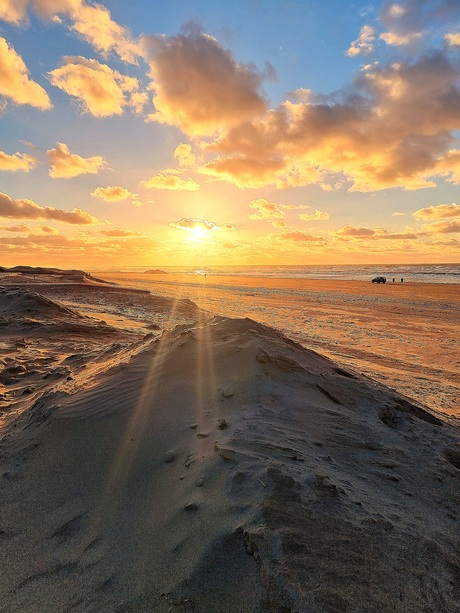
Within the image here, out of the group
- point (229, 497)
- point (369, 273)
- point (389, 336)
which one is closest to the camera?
point (229, 497)

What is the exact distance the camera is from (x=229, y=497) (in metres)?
2.41

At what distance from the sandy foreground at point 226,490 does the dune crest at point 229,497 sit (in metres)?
0.01

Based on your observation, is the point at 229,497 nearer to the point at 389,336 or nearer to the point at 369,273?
the point at 389,336

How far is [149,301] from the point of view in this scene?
19.5 metres

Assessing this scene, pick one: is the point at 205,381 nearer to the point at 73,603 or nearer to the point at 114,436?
the point at 114,436

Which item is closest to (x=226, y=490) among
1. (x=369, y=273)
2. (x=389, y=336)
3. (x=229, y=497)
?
(x=229, y=497)

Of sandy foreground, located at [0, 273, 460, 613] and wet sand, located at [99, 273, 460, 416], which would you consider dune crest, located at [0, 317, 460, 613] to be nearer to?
sandy foreground, located at [0, 273, 460, 613]

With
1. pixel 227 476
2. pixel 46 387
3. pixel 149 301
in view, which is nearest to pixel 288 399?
pixel 227 476

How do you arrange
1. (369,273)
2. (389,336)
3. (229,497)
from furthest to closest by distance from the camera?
(369,273), (389,336), (229,497)

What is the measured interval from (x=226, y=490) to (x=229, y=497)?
0.23ft

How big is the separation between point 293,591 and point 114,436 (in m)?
2.31

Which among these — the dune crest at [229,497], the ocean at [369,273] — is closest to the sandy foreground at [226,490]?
the dune crest at [229,497]

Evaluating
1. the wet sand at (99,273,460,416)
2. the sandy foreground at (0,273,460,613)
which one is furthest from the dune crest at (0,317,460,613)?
the wet sand at (99,273,460,416)

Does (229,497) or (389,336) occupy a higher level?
(229,497)
